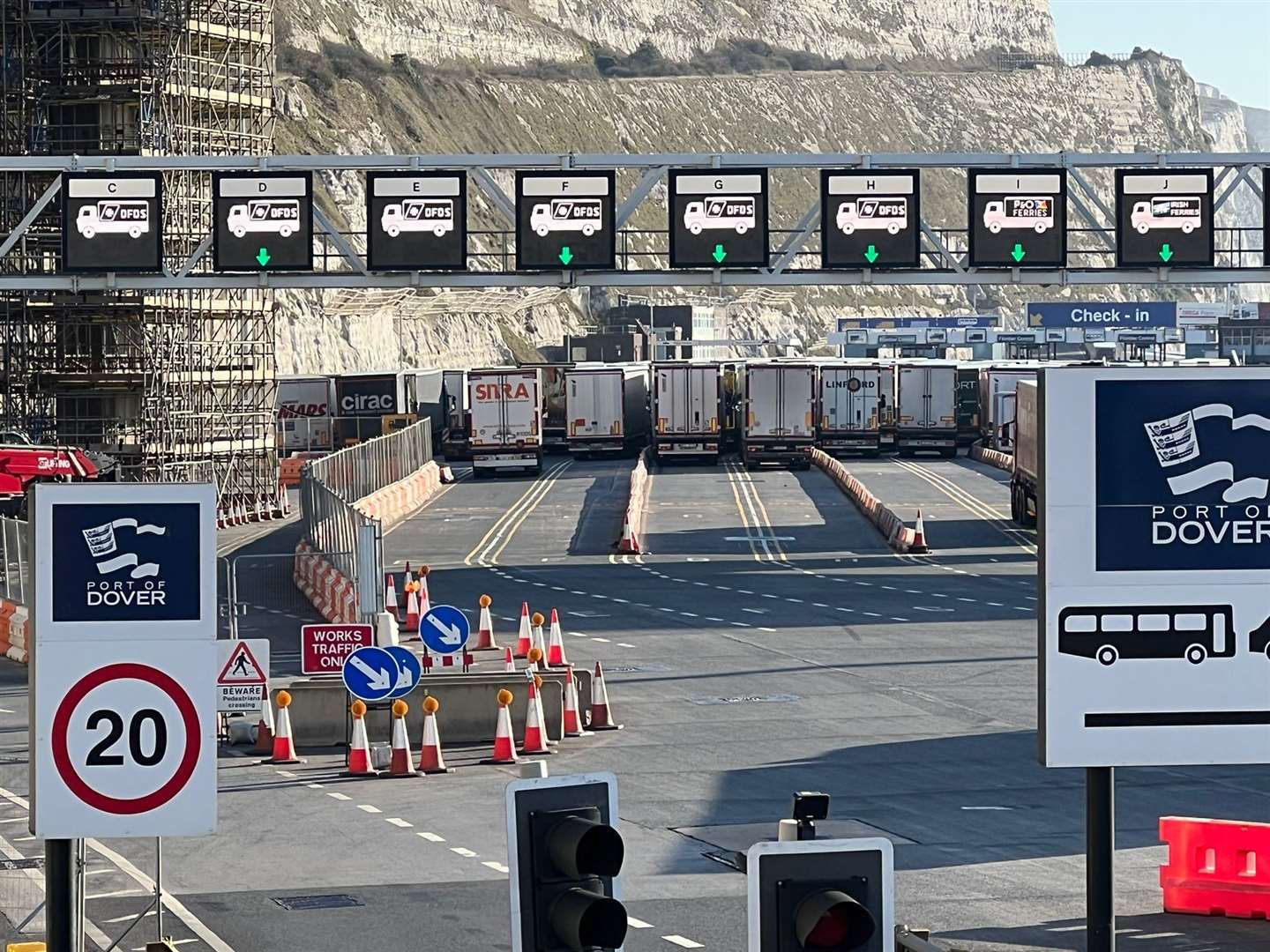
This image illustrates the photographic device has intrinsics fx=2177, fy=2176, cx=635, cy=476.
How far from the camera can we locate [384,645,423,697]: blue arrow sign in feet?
72.4

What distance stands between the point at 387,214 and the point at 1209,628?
29.9 m

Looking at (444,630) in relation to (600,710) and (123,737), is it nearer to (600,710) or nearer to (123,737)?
(600,710)

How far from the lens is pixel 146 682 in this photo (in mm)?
8516

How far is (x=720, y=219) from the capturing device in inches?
1454

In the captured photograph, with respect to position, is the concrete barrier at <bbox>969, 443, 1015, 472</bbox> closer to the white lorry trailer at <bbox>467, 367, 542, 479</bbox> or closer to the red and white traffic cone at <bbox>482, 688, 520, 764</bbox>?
the white lorry trailer at <bbox>467, 367, 542, 479</bbox>

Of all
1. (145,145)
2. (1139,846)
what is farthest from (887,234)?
(145,145)

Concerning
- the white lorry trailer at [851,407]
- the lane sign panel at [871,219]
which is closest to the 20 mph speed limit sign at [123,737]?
the lane sign panel at [871,219]

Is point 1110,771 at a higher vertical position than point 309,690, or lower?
higher

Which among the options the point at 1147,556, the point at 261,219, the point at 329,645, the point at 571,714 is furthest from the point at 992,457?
the point at 1147,556

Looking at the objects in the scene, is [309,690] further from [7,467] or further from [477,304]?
[477,304]

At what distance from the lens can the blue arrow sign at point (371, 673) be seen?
72.0 ft

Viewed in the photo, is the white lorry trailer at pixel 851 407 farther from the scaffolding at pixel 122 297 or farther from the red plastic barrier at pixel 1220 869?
the red plastic barrier at pixel 1220 869

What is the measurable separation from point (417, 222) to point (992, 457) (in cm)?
4170

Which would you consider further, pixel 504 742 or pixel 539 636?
pixel 539 636
